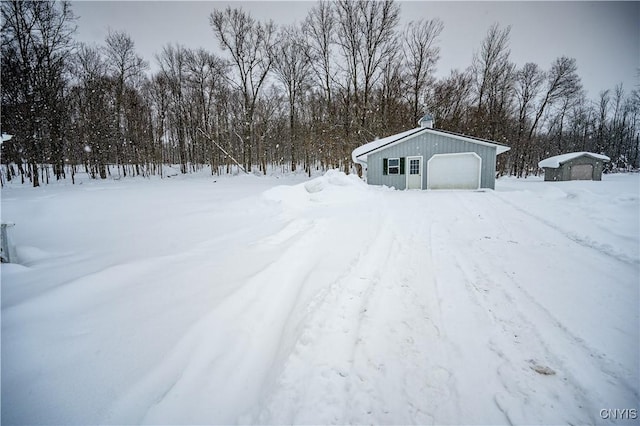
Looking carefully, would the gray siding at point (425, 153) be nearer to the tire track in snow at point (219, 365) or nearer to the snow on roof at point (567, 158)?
the snow on roof at point (567, 158)

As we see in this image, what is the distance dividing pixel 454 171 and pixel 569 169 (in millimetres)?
13625

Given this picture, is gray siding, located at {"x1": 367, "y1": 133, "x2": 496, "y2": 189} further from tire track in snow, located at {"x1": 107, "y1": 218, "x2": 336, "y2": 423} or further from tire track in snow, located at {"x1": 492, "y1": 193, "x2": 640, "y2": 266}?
tire track in snow, located at {"x1": 107, "y1": 218, "x2": 336, "y2": 423}

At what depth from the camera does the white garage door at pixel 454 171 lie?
46.2ft

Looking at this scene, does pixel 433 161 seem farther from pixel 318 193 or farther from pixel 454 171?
pixel 318 193

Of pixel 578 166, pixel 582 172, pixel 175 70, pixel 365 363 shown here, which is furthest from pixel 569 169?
pixel 175 70

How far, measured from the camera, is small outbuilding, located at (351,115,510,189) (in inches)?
544

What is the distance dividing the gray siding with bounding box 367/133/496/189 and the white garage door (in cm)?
23

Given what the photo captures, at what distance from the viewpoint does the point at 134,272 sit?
3.04 m

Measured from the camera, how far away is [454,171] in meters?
14.4

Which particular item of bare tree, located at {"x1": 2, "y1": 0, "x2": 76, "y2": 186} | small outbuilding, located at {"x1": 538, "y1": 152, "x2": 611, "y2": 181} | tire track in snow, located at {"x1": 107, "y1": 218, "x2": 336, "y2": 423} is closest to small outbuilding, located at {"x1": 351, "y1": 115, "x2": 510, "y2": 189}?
small outbuilding, located at {"x1": 538, "y1": 152, "x2": 611, "y2": 181}

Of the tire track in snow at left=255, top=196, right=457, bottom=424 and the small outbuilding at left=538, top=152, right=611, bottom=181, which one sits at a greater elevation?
the small outbuilding at left=538, top=152, right=611, bottom=181

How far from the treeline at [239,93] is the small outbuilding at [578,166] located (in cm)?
674

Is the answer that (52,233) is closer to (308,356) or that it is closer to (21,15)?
(308,356)

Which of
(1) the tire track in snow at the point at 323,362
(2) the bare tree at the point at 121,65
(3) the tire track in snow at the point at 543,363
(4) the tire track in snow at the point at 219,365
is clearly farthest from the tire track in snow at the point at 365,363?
(2) the bare tree at the point at 121,65
